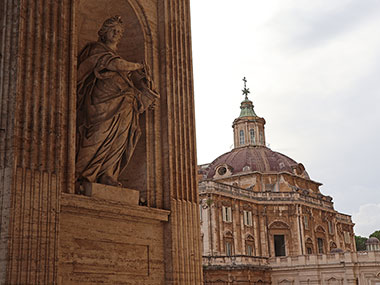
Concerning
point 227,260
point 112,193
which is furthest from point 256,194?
point 112,193

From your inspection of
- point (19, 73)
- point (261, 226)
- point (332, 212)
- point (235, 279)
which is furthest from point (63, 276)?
point (332, 212)

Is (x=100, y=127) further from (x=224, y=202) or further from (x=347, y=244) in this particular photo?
(x=347, y=244)

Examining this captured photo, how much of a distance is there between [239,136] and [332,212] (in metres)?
15.8

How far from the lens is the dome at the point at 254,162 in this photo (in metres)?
74.6

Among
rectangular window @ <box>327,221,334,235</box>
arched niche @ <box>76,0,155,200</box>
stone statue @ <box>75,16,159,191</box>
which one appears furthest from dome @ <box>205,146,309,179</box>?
stone statue @ <box>75,16,159,191</box>

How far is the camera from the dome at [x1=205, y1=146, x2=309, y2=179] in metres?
74.6

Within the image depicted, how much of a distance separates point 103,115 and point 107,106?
0.19 meters

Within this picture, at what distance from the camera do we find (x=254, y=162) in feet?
246

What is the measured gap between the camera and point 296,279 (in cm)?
5572

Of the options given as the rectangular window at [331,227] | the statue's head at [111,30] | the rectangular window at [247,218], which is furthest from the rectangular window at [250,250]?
the statue's head at [111,30]

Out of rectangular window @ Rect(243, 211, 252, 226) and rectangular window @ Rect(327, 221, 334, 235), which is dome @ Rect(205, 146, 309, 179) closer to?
rectangular window @ Rect(327, 221, 334, 235)

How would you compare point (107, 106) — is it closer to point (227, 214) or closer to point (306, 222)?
point (227, 214)

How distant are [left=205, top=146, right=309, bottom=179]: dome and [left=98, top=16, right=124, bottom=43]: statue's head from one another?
209 ft

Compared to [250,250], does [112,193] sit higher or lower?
lower
